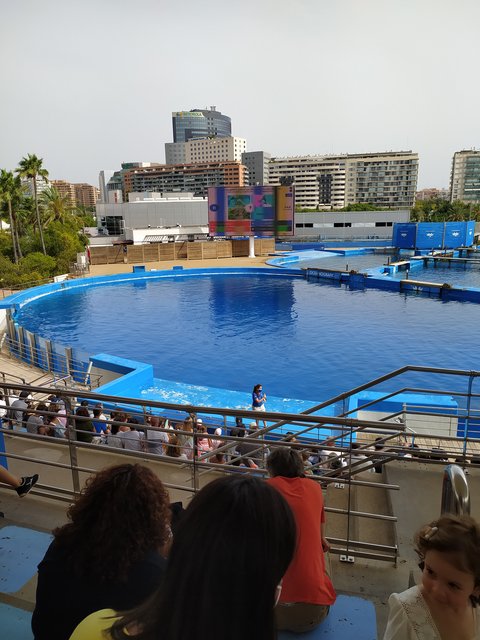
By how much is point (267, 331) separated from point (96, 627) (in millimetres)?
20344

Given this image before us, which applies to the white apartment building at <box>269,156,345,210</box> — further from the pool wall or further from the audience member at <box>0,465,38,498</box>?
the audience member at <box>0,465,38,498</box>

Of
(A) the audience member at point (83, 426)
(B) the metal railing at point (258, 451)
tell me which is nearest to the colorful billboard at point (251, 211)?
(A) the audience member at point (83, 426)

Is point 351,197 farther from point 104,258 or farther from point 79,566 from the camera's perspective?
point 79,566

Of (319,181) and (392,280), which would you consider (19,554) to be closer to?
(392,280)

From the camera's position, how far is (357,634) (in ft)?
9.00

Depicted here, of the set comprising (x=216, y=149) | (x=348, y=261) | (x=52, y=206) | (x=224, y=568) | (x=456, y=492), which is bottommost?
(x=348, y=261)

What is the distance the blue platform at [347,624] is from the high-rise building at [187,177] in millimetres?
143097

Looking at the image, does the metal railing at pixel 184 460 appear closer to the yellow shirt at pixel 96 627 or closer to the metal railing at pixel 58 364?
the yellow shirt at pixel 96 627

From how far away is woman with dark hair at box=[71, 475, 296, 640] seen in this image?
1140 millimetres

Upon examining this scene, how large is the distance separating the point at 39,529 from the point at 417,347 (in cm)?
1686

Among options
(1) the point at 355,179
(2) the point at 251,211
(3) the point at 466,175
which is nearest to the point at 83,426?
(2) the point at 251,211

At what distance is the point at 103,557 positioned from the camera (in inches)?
66.2

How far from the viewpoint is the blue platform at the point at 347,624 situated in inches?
107

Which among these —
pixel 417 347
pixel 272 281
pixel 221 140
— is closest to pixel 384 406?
pixel 417 347
